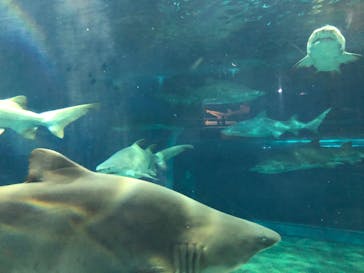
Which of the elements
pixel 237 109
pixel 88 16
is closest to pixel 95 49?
pixel 88 16

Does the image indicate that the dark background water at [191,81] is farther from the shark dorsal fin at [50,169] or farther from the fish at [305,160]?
the shark dorsal fin at [50,169]

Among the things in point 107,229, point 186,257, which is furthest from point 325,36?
point 107,229

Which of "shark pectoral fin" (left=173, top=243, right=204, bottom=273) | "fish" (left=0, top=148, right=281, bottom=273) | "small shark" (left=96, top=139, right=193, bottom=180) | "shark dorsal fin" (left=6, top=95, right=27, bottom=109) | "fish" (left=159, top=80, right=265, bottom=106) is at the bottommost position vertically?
"shark pectoral fin" (left=173, top=243, right=204, bottom=273)

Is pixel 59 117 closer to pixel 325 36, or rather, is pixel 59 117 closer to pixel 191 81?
pixel 325 36

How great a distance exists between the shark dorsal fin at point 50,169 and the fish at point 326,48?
7.00 metres

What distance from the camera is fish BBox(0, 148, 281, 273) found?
7.52ft

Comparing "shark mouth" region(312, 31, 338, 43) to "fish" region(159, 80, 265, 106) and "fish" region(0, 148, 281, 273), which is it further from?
"fish" region(0, 148, 281, 273)

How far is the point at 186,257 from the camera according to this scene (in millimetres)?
2426

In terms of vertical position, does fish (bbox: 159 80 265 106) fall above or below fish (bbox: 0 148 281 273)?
above

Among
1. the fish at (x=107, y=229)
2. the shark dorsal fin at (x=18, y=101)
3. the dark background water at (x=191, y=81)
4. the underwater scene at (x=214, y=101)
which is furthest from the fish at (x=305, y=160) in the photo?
the fish at (x=107, y=229)

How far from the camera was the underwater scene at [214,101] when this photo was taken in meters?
9.28

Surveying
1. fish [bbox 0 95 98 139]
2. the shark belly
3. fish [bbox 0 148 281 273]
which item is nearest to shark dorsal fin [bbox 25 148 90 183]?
fish [bbox 0 148 281 273]

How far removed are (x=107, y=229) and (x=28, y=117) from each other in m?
5.46

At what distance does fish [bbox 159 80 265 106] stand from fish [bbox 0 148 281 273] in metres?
11.1
